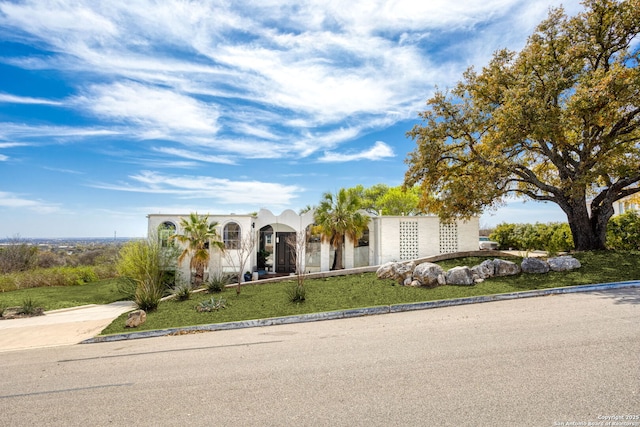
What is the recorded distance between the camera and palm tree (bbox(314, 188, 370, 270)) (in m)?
16.5

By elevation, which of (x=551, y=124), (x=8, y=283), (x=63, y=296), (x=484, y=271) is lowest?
(x=63, y=296)

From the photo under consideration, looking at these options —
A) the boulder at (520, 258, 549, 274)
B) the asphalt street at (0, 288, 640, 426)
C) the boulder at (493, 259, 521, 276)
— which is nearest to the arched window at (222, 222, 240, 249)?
the asphalt street at (0, 288, 640, 426)

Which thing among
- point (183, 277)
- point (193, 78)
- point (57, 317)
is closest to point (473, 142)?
point (193, 78)

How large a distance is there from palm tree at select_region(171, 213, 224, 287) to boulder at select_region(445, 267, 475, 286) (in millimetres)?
9738

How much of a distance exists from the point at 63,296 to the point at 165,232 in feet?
15.7

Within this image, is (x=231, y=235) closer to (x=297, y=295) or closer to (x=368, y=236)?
(x=368, y=236)

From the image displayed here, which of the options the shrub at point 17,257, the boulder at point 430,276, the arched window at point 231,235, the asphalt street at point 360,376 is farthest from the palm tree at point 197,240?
the shrub at point 17,257

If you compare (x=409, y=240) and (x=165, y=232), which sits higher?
(x=165, y=232)

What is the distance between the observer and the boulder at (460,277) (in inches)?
441

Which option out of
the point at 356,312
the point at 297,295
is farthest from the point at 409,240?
the point at 356,312

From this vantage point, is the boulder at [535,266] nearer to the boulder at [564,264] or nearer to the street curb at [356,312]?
the boulder at [564,264]

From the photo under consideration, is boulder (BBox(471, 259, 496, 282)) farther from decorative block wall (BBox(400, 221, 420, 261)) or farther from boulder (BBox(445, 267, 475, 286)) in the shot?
decorative block wall (BBox(400, 221, 420, 261))

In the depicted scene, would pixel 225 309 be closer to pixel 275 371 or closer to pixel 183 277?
pixel 275 371

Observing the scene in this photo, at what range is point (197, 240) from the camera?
1550 centimetres
